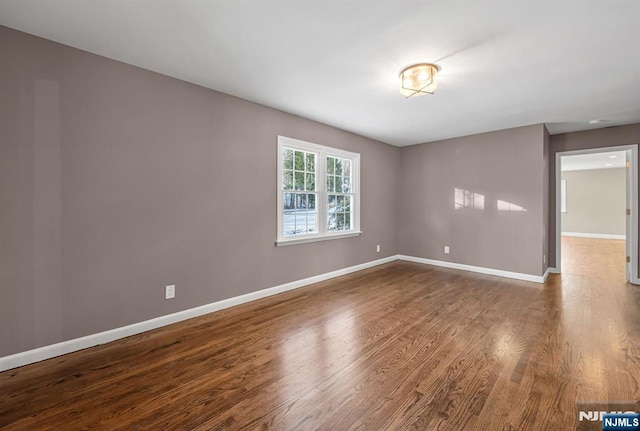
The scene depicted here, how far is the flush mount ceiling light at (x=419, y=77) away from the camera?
2654mm

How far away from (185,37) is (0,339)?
2716mm

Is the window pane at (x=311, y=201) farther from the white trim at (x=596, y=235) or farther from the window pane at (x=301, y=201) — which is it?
the white trim at (x=596, y=235)

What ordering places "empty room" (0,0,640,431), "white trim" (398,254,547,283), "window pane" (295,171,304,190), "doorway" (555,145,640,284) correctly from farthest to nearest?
"doorway" (555,145,640,284)
"white trim" (398,254,547,283)
"window pane" (295,171,304,190)
"empty room" (0,0,640,431)

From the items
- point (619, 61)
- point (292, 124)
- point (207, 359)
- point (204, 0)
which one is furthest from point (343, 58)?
point (207, 359)

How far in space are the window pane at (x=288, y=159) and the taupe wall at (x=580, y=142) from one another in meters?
4.69

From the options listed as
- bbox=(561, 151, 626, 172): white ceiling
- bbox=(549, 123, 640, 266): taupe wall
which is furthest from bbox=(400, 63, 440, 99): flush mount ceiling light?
bbox=(561, 151, 626, 172): white ceiling

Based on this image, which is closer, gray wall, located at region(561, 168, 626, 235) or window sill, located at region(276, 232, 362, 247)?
window sill, located at region(276, 232, 362, 247)

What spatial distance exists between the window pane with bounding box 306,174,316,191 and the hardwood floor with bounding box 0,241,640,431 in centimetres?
184

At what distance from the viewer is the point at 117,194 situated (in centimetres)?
258

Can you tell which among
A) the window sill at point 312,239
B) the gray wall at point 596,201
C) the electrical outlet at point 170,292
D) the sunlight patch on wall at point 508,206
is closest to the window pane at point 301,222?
the window sill at point 312,239

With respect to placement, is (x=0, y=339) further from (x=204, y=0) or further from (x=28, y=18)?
(x=204, y=0)

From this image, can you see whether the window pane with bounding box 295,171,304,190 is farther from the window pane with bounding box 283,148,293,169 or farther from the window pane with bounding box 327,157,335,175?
the window pane with bounding box 327,157,335,175

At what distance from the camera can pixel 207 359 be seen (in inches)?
88.4

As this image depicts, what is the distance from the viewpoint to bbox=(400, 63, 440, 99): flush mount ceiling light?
2.65 meters
